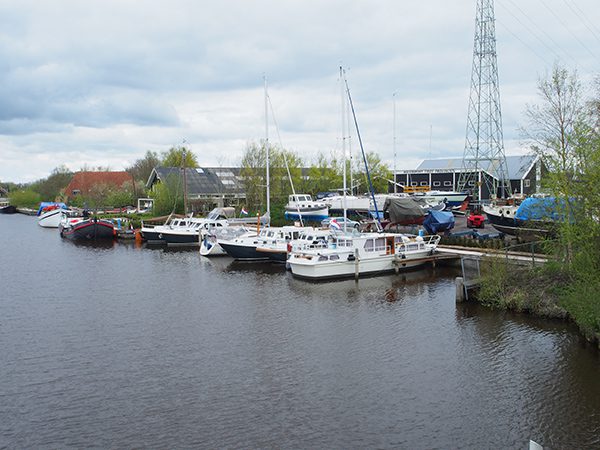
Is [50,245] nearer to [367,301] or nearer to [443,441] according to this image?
[367,301]

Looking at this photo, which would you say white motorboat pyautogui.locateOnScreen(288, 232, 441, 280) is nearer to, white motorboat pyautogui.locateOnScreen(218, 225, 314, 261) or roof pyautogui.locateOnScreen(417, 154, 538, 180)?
white motorboat pyautogui.locateOnScreen(218, 225, 314, 261)

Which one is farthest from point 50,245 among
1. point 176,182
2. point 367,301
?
point 367,301

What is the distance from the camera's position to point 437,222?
149 feet

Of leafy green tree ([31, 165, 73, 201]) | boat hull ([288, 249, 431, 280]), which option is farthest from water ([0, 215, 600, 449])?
leafy green tree ([31, 165, 73, 201])

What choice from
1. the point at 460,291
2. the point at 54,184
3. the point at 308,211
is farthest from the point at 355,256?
the point at 54,184

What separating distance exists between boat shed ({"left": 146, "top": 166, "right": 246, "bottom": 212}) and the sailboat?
42274 millimetres

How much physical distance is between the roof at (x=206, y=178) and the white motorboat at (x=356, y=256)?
47.2 meters

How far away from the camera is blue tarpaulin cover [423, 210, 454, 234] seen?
149 ft

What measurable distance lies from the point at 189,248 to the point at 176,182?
87.6 ft

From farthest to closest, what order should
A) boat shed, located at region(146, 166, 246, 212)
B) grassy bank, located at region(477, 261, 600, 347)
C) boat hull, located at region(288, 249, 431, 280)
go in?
boat shed, located at region(146, 166, 246, 212)
boat hull, located at region(288, 249, 431, 280)
grassy bank, located at region(477, 261, 600, 347)

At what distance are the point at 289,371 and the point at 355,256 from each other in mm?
16567

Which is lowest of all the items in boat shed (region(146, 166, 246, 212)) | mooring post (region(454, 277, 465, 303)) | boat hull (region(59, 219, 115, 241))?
mooring post (region(454, 277, 465, 303))

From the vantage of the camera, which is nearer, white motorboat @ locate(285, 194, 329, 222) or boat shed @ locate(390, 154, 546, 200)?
white motorboat @ locate(285, 194, 329, 222)

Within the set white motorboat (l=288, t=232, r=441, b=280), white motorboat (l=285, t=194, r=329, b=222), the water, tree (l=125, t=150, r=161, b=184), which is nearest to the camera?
the water
